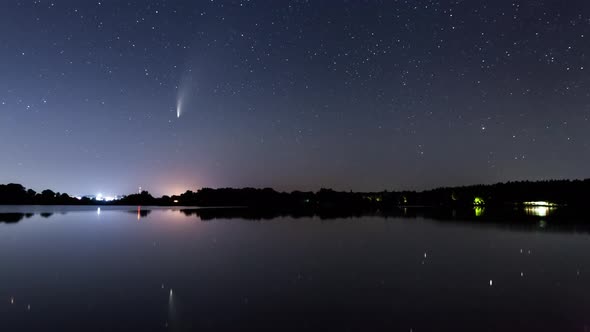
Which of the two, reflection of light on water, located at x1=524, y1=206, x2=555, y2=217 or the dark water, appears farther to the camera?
reflection of light on water, located at x1=524, y1=206, x2=555, y2=217

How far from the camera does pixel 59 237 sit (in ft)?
110

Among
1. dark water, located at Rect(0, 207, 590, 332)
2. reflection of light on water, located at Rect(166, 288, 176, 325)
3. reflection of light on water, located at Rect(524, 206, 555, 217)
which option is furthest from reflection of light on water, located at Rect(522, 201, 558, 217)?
reflection of light on water, located at Rect(166, 288, 176, 325)

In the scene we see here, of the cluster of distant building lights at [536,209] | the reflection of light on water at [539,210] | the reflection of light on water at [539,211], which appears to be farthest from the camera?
the cluster of distant building lights at [536,209]

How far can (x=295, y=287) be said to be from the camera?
15.5m

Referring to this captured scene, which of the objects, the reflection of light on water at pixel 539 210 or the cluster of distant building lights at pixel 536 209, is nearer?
the reflection of light on water at pixel 539 210

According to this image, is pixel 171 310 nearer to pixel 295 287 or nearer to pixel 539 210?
pixel 295 287

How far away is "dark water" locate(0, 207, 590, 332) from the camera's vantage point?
1138cm

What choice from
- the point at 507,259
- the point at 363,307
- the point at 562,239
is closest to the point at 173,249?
the point at 363,307

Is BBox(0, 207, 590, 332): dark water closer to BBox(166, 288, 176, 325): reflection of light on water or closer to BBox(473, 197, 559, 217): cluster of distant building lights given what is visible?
BBox(166, 288, 176, 325): reflection of light on water

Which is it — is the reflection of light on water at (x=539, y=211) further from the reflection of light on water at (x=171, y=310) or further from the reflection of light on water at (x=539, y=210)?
the reflection of light on water at (x=171, y=310)

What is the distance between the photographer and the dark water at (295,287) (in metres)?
11.4

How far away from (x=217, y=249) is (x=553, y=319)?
718 inches

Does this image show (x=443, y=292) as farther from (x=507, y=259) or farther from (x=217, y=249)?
(x=217, y=249)

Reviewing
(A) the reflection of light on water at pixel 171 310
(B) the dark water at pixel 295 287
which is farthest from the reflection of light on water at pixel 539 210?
(A) the reflection of light on water at pixel 171 310
